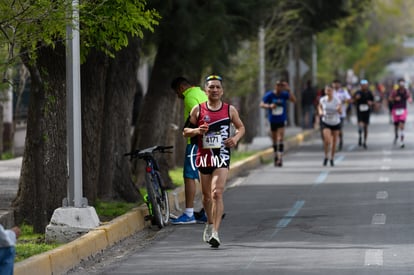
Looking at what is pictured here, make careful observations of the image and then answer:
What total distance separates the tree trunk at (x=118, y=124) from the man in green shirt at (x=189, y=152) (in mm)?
2065

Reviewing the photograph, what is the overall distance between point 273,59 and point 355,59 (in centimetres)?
3607

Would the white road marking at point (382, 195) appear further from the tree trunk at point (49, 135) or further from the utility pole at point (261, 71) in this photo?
the utility pole at point (261, 71)

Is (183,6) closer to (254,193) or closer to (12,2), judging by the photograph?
(254,193)

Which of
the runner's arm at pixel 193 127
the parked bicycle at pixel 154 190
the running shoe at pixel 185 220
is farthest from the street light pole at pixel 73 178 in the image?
the running shoe at pixel 185 220

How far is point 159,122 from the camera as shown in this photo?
21.4m

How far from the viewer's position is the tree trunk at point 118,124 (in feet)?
59.8

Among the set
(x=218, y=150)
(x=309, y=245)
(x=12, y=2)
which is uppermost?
(x=12, y=2)

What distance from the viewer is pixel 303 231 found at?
1512 cm

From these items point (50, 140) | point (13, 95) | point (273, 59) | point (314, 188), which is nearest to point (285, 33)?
point (273, 59)

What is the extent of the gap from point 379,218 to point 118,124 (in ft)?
14.6

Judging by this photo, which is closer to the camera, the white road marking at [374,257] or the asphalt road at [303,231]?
the white road marking at [374,257]

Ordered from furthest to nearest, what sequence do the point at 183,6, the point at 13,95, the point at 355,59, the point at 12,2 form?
1. the point at 355,59
2. the point at 13,95
3. the point at 183,6
4. the point at 12,2

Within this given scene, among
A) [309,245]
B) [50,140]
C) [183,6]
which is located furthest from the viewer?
[183,6]

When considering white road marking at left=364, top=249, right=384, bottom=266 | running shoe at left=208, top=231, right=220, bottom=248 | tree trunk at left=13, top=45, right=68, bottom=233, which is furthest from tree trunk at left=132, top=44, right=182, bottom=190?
white road marking at left=364, top=249, right=384, bottom=266
